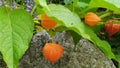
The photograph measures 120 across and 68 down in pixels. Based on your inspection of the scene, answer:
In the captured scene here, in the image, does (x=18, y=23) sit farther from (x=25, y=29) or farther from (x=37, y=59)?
(x=37, y=59)

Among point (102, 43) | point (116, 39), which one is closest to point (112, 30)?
point (102, 43)

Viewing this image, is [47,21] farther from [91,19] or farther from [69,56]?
[69,56]

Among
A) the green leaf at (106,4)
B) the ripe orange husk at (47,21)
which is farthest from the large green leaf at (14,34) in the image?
the green leaf at (106,4)

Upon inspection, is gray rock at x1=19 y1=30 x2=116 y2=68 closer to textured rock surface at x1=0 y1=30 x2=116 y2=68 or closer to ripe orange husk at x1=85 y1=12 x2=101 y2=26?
textured rock surface at x1=0 y1=30 x2=116 y2=68

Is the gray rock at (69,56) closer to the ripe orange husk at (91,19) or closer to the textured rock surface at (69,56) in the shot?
the textured rock surface at (69,56)

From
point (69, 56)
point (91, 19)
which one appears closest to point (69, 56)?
point (69, 56)

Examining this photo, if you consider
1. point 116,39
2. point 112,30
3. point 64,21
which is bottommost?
point 116,39
